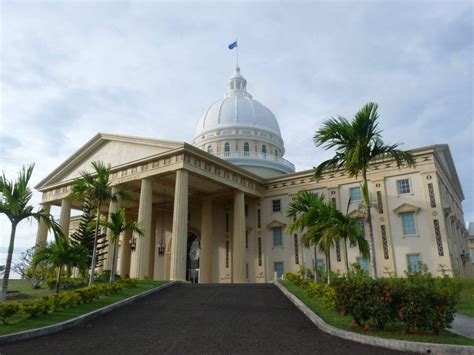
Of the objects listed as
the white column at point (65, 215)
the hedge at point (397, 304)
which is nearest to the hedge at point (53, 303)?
the hedge at point (397, 304)

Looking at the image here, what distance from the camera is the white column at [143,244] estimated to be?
2736cm

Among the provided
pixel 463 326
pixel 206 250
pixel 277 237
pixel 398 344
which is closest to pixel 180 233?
pixel 206 250

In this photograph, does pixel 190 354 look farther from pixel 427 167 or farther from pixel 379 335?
pixel 427 167

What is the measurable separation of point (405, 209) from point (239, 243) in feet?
43.0

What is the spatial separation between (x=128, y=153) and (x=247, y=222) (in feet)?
41.5

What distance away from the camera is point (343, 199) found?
3334 cm

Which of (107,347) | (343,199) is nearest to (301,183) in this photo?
(343,199)

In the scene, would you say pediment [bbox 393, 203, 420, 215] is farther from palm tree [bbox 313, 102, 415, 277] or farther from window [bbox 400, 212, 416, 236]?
palm tree [bbox 313, 102, 415, 277]

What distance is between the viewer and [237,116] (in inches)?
1919

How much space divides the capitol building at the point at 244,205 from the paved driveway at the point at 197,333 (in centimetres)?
1148

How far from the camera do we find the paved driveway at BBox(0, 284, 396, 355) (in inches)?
367

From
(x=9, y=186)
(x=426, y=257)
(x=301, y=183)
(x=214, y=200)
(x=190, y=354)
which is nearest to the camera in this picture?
(x=190, y=354)

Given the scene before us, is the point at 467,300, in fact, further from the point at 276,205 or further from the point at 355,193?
the point at 276,205

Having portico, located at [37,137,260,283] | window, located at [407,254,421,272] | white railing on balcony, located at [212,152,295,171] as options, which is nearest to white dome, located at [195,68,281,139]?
white railing on balcony, located at [212,152,295,171]
